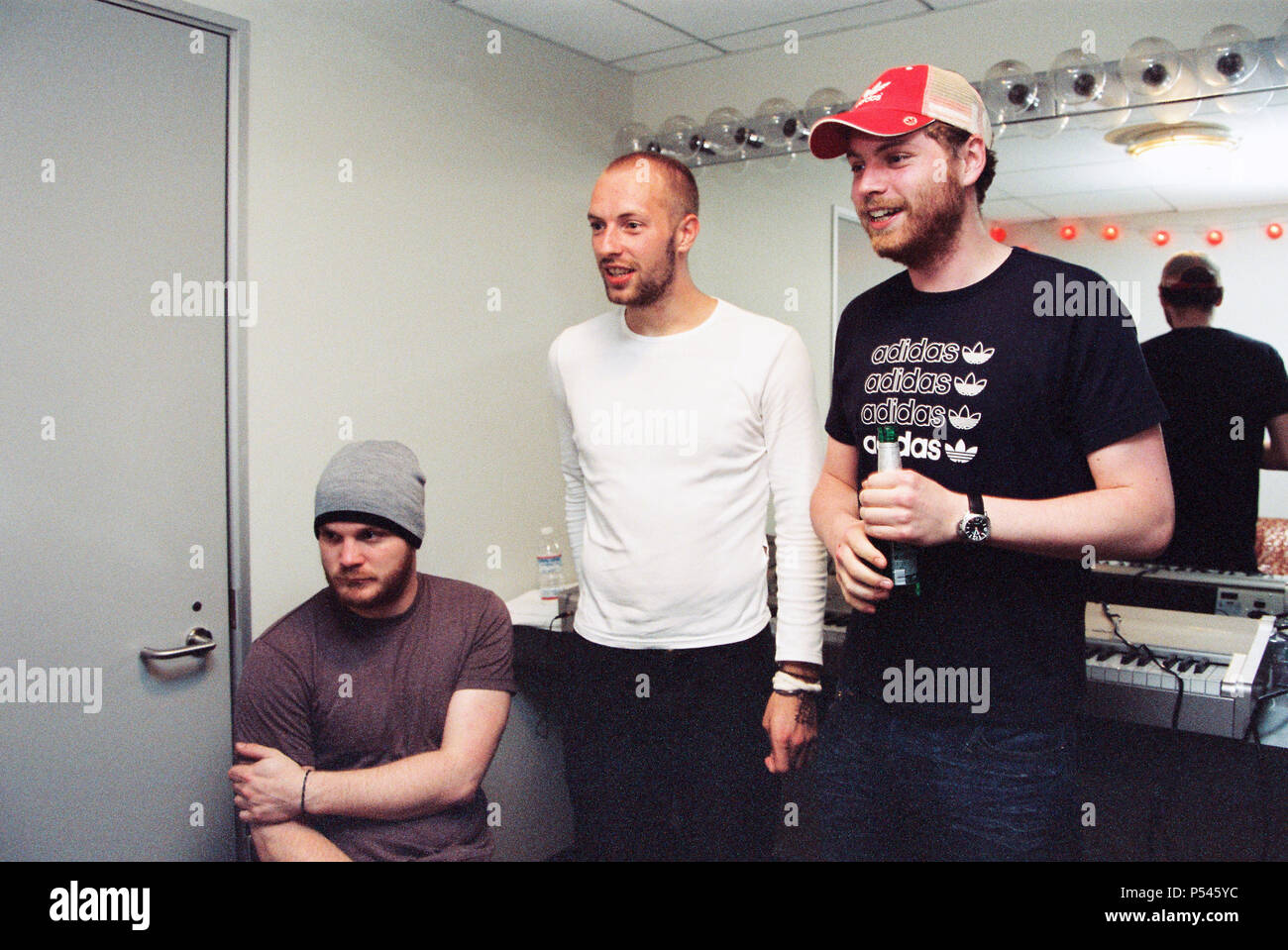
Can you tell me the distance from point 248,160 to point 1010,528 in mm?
1886

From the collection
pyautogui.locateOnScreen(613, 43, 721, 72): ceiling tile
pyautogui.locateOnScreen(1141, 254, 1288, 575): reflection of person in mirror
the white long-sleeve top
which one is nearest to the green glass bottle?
the white long-sleeve top

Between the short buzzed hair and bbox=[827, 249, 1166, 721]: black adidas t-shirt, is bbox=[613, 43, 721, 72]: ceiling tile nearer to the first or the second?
the short buzzed hair

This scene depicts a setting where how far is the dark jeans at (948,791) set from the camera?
1.40 m

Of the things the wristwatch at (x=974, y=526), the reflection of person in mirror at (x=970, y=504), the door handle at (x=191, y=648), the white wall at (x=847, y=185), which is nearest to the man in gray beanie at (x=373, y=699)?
the door handle at (x=191, y=648)

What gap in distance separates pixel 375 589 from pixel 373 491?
17 centimetres

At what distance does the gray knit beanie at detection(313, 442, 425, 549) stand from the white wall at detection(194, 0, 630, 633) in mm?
645

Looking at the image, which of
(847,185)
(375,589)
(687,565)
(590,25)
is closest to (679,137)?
(590,25)

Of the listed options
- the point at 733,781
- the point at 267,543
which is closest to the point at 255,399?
the point at 267,543

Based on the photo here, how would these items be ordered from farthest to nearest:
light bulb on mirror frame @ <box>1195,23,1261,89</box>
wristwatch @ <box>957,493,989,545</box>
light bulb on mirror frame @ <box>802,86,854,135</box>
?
1. light bulb on mirror frame @ <box>802,86,854,135</box>
2. light bulb on mirror frame @ <box>1195,23,1261,89</box>
3. wristwatch @ <box>957,493,989,545</box>

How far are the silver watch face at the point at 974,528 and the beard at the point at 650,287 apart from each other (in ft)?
2.68

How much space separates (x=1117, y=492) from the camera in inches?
52.3

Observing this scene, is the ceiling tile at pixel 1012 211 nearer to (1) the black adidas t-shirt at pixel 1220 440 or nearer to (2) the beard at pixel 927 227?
(1) the black adidas t-shirt at pixel 1220 440

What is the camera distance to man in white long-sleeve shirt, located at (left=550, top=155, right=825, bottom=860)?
74.5 inches

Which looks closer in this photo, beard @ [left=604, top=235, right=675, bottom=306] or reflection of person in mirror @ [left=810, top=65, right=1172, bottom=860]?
reflection of person in mirror @ [left=810, top=65, right=1172, bottom=860]
